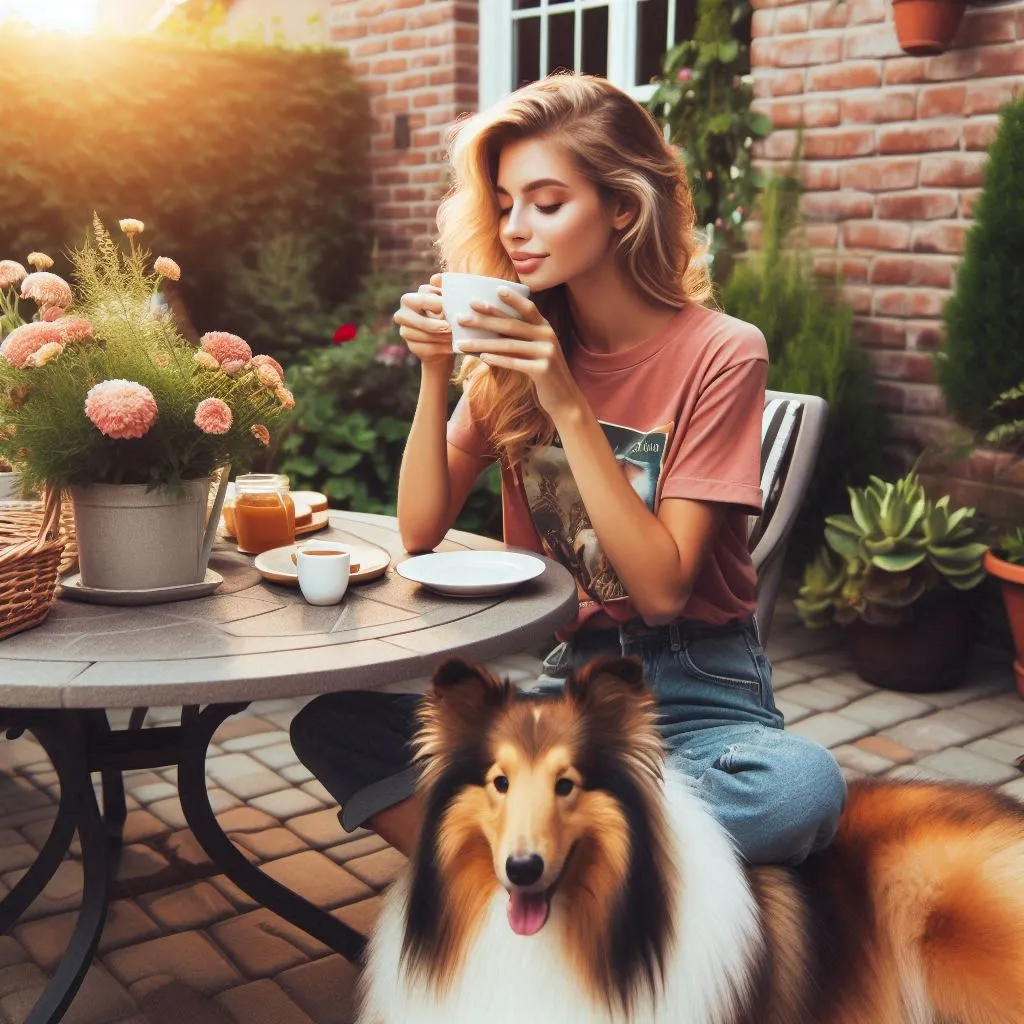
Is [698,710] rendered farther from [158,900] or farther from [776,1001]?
[158,900]

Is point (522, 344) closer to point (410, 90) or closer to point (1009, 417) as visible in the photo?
point (1009, 417)

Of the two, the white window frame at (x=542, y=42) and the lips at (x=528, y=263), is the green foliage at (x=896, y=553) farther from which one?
the white window frame at (x=542, y=42)

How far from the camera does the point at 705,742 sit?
6.61 feet

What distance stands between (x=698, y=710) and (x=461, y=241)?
100 cm

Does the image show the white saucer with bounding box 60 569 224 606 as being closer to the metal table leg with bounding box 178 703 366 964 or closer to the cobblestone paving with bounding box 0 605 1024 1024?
the metal table leg with bounding box 178 703 366 964

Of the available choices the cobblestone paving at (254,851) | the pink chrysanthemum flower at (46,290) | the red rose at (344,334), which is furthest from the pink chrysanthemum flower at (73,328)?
the red rose at (344,334)

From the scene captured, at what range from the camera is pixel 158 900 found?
2.68 m

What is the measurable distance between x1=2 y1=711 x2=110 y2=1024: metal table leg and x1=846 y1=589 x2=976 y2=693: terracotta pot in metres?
2.73

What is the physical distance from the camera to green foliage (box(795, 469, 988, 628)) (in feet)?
13.1

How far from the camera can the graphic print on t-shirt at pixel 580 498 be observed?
2.18m

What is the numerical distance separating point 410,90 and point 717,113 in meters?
2.18

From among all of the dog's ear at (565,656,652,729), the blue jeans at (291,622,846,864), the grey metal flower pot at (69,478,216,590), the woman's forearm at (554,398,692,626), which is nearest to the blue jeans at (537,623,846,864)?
the blue jeans at (291,622,846,864)

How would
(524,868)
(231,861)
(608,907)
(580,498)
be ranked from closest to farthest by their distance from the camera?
(524,868) < (608,907) < (580,498) < (231,861)

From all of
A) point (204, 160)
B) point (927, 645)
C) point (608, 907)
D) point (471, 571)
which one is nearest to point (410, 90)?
point (204, 160)
